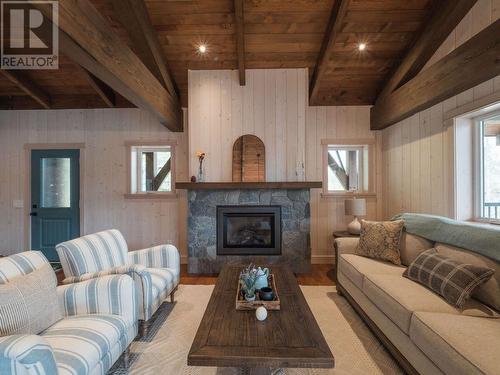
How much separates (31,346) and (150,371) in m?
1.04

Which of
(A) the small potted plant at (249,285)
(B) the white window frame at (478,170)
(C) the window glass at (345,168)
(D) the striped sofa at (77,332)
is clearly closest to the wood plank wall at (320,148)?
(C) the window glass at (345,168)

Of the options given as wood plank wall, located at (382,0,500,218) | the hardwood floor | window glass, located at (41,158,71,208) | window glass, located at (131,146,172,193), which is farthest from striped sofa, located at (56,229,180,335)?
wood plank wall, located at (382,0,500,218)

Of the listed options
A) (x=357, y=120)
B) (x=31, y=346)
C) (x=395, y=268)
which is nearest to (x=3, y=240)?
(x=31, y=346)

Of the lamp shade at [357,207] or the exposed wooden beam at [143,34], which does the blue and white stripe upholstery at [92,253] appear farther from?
the lamp shade at [357,207]

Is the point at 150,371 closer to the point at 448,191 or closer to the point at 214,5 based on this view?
the point at 448,191

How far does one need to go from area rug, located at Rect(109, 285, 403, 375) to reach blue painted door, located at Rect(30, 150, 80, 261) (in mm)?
2942

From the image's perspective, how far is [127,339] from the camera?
Result: 5.98ft

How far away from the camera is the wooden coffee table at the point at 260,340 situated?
1.30m

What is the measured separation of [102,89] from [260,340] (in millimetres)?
4444

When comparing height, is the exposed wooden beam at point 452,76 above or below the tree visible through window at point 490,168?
above

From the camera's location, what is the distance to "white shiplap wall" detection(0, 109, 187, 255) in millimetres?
4648

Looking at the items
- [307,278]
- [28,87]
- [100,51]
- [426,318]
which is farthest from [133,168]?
[426,318]

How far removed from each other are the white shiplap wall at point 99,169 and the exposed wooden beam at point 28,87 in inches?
9.7

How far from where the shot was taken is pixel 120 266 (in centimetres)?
233
